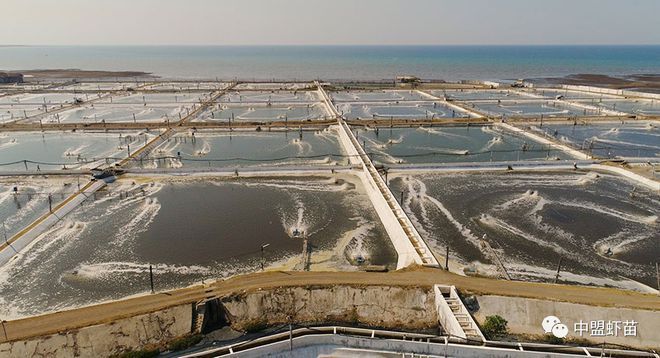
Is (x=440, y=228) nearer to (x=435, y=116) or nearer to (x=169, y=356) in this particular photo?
(x=169, y=356)

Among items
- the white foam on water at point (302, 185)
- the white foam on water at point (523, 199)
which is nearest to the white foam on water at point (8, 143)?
the white foam on water at point (302, 185)

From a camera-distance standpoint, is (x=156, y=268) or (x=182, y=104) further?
(x=182, y=104)

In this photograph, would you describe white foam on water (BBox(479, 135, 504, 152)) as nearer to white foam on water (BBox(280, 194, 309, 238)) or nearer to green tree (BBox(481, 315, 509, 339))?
white foam on water (BBox(280, 194, 309, 238))

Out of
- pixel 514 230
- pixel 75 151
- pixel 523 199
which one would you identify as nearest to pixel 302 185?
pixel 514 230

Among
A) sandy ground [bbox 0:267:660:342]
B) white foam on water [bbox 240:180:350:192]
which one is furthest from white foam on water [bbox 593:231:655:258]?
white foam on water [bbox 240:180:350:192]

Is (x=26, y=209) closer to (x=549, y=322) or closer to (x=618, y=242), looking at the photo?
(x=549, y=322)

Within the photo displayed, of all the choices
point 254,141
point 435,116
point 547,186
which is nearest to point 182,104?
point 254,141

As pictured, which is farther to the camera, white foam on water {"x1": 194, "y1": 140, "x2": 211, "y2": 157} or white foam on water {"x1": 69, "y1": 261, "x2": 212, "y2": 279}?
white foam on water {"x1": 194, "y1": 140, "x2": 211, "y2": 157}

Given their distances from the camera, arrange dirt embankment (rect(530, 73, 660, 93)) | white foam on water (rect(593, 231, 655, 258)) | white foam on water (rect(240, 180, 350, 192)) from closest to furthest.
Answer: white foam on water (rect(593, 231, 655, 258)), white foam on water (rect(240, 180, 350, 192)), dirt embankment (rect(530, 73, 660, 93))
